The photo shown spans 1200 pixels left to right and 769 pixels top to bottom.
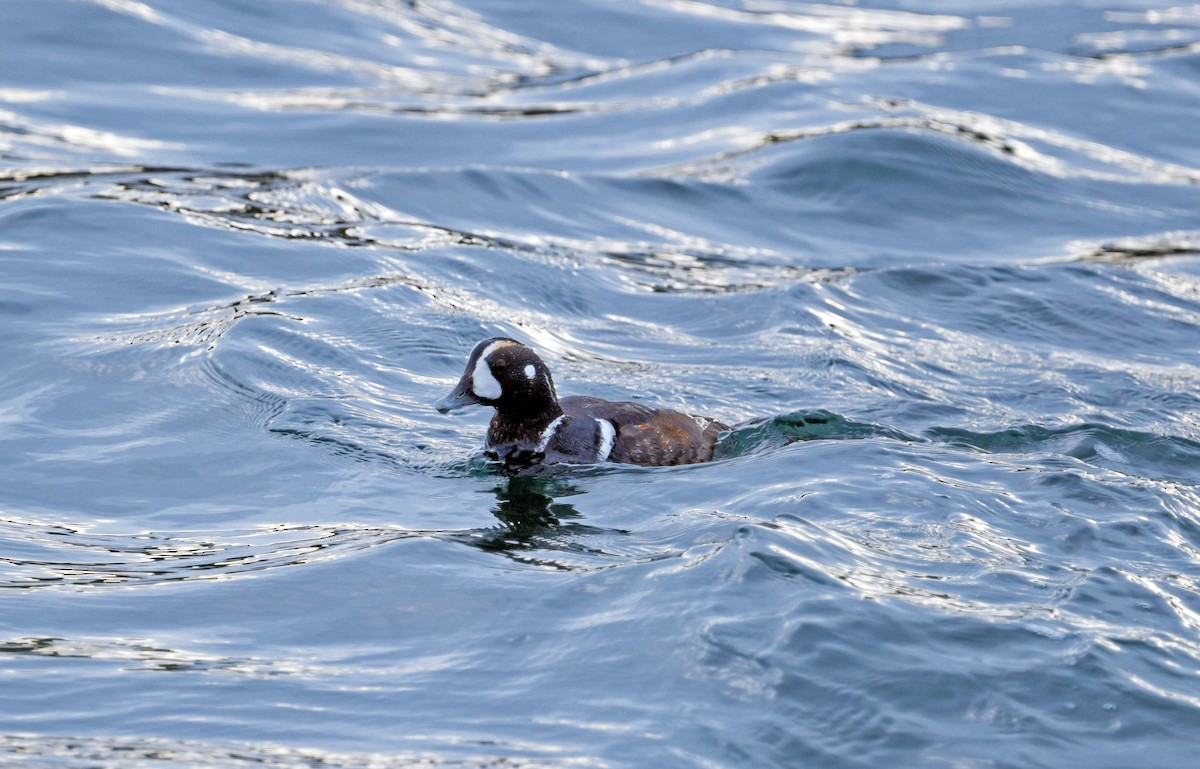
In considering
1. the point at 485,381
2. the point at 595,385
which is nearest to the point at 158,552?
the point at 485,381

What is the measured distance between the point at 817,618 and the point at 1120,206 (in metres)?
10.0

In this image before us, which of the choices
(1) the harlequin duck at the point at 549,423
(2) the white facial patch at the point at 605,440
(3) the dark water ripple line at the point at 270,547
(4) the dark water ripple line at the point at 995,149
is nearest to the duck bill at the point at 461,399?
(1) the harlequin duck at the point at 549,423

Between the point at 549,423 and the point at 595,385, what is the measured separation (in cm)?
181

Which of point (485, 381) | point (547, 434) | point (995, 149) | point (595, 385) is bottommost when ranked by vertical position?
point (595, 385)

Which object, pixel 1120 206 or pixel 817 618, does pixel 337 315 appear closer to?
pixel 817 618

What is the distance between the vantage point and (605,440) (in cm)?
854

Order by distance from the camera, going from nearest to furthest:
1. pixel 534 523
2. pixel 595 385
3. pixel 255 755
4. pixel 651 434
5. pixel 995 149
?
pixel 255 755, pixel 534 523, pixel 651 434, pixel 595 385, pixel 995 149

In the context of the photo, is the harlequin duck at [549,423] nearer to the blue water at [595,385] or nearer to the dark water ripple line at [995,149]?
the blue water at [595,385]

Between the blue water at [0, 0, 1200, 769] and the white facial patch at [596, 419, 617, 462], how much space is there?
0.15 metres

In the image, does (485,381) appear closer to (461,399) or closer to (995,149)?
(461,399)

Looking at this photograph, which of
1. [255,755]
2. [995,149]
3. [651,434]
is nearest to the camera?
[255,755]

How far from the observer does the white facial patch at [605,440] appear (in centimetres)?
852

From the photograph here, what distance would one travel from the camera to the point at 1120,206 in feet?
49.4

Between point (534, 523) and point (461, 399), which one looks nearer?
point (534, 523)
